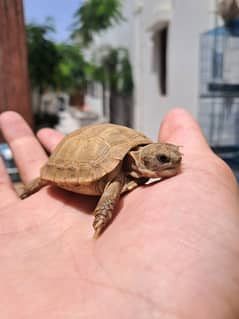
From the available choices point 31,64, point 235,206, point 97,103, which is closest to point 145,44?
point 31,64

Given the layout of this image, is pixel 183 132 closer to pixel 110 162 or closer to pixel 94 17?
pixel 110 162

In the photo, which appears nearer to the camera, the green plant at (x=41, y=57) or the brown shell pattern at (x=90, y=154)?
the brown shell pattern at (x=90, y=154)

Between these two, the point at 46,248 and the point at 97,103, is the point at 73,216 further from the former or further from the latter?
the point at 97,103

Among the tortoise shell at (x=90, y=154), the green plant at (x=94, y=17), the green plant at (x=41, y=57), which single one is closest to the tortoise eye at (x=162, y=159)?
the tortoise shell at (x=90, y=154)

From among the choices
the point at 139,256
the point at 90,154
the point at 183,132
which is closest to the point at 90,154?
the point at 90,154

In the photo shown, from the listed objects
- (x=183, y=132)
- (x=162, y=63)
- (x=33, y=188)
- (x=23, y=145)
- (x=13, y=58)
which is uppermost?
(x=162, y=63)

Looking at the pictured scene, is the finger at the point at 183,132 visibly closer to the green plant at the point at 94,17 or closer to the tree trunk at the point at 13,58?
the tree trunk at the point at 13,58
